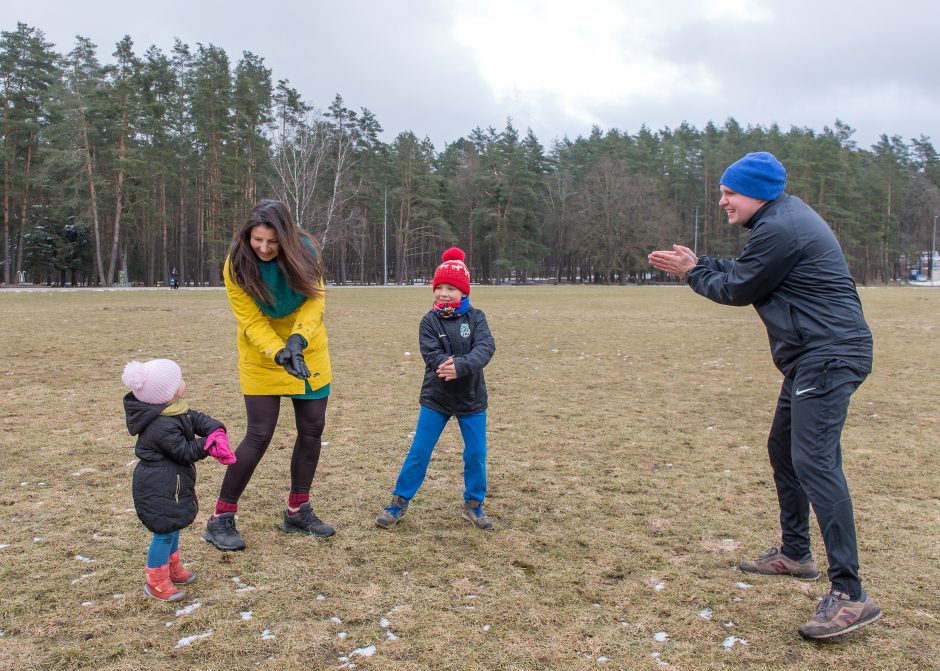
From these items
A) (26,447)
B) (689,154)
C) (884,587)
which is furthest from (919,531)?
(689,154)

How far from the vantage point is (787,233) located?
307cm

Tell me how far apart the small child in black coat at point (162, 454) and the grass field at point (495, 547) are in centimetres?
22

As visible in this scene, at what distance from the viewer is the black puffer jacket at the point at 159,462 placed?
10.5 ft

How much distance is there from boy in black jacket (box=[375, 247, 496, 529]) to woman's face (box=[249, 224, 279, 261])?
1.01 metres

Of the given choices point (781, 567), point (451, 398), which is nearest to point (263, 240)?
point (451, 398)

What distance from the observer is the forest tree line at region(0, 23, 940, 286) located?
45250mm

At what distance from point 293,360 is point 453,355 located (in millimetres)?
1072

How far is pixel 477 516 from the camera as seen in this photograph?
4.29m

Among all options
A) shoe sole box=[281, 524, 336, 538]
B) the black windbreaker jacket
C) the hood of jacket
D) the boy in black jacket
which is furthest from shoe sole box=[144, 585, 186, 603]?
the black windbreaker jacket

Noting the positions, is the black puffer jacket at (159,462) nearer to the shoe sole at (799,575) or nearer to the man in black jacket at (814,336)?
the man in black jacket at (814,336)

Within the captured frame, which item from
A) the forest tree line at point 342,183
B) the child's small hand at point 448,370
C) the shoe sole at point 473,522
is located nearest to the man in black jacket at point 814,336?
the child's small hand at point 448,370

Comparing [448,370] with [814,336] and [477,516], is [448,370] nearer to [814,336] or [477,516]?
[477,516]

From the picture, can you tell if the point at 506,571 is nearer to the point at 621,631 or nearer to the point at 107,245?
the point at 621,631

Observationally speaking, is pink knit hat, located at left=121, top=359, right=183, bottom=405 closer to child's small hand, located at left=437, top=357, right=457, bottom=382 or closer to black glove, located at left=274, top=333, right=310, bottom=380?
black glove, located at left=274, top=333, right=310, bottom=380
